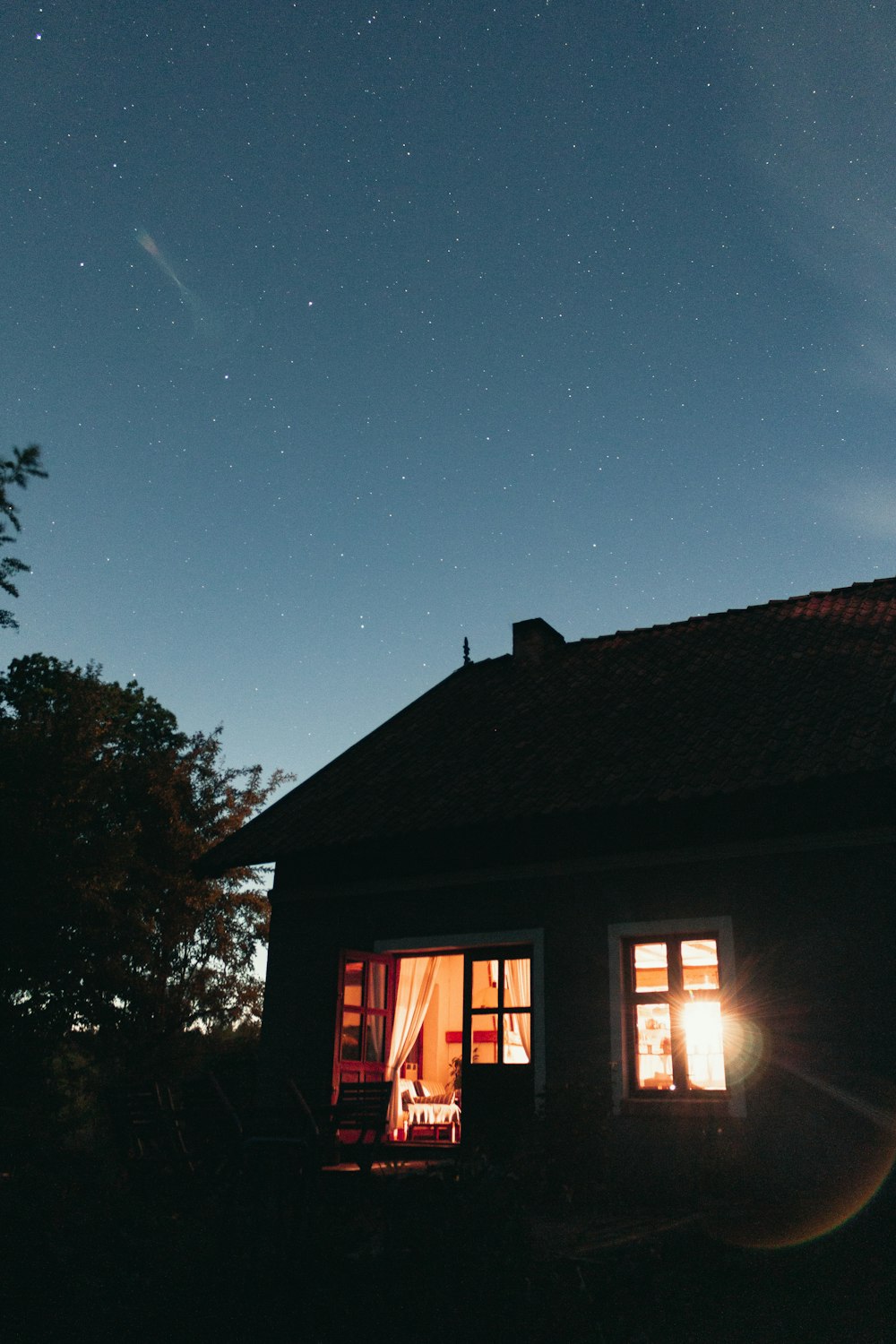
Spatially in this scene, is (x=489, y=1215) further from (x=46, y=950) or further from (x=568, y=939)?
(x=46, y=950)

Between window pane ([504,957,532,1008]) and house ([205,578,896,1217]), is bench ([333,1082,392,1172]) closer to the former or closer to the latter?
house ([205,578,896,1217])

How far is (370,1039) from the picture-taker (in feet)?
40.0

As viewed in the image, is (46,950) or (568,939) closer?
(568,939)

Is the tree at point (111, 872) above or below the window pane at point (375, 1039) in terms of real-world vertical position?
above

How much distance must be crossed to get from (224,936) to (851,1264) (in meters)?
25.4

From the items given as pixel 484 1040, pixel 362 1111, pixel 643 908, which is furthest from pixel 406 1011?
pixel 643 908

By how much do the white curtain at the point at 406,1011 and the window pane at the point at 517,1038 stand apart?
1.68m

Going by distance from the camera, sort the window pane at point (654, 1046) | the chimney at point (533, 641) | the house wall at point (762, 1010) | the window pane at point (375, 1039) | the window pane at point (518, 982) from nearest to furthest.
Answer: the house wall at point (762, 1010), the window pane at point (654, 1046), the window pane at point (518, 982), the window pane at point (375, 1039), the chimney at point (533, 641)

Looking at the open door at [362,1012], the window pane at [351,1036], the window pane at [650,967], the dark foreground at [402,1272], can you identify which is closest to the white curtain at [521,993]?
the window pane at [650,967]

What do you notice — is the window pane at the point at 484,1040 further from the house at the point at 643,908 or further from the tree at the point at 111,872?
the tree at the point at 111,872

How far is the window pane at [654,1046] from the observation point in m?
10.1

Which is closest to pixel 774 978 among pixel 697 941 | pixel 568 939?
pixel 697 941

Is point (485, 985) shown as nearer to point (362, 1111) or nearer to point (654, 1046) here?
point (654, 1046)

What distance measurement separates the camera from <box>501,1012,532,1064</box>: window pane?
1117 centimetres
